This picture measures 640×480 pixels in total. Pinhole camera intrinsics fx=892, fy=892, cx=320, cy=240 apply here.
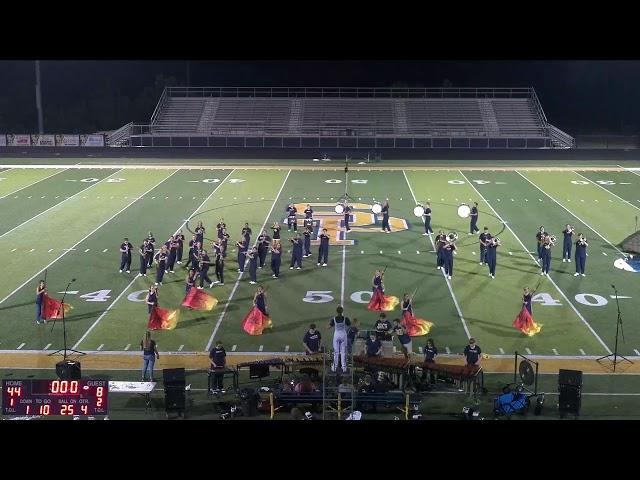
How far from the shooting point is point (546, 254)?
707 inches

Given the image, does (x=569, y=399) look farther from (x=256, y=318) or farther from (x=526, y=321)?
(x=256, y=318)

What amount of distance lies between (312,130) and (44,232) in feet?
73.2

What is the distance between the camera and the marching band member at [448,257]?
1775 centimetres

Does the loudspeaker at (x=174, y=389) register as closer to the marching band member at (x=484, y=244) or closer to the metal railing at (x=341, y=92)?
the marching band member at (x=484, y=244)

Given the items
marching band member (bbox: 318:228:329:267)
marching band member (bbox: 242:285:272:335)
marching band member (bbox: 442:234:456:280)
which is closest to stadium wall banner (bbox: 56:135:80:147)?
marching band member (bbox: 318:228:329:267)

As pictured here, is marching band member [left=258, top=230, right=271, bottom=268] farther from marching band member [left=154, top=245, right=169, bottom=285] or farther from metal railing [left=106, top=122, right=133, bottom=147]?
metal railing [left=106, top=122, right=133, bottom=147]

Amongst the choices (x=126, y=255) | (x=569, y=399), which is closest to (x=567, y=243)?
(x=569, y=399)

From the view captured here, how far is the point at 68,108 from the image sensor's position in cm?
4331

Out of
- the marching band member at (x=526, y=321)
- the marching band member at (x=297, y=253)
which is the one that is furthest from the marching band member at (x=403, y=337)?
the marching band member at (x=297, y=253)

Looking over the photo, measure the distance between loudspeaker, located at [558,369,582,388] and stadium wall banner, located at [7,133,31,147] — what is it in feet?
103

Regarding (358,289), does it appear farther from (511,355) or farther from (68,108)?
(68,108)

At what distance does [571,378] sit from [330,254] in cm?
936
